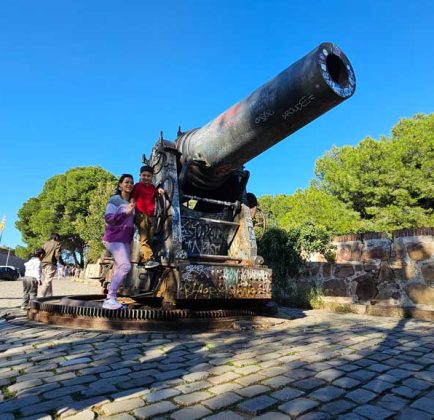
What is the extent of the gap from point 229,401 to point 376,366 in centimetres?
147

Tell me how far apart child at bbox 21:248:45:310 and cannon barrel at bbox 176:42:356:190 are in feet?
11.7

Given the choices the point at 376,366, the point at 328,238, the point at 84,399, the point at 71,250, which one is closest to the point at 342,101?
the point at 376,366

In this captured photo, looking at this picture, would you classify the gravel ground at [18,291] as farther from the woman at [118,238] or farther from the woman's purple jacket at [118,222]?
the woman's purple jacket at [118,222]

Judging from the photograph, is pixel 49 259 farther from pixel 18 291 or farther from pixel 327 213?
pixel 327 213

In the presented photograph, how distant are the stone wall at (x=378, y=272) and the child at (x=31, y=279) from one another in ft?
16.5

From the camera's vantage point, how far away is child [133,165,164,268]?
5207mm

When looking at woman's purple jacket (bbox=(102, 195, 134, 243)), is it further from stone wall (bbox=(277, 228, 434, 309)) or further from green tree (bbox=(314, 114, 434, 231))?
green tree (bbox=(314, 114, 434, 231))

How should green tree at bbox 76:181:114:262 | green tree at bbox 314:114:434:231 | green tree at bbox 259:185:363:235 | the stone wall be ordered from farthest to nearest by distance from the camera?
green tree at bbox 76:181:114:262, green tree at bbox 259:185:363:235, green tree at bbox 314:114:434:231, the stone wall

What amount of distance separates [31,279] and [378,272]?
20.6 feet

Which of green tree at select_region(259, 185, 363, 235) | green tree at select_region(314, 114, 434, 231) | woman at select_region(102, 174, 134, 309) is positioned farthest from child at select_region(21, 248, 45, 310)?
green tree at select_region(314, 114, 434, 231)

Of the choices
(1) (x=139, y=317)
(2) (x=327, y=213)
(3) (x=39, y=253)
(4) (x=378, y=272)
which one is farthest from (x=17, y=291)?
(2) (x=327, y=213)

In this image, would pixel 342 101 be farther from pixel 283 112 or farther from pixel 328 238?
pixel 328 238

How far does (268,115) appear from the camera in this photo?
4.43 metres

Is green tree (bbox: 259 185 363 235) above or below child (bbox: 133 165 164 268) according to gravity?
above
